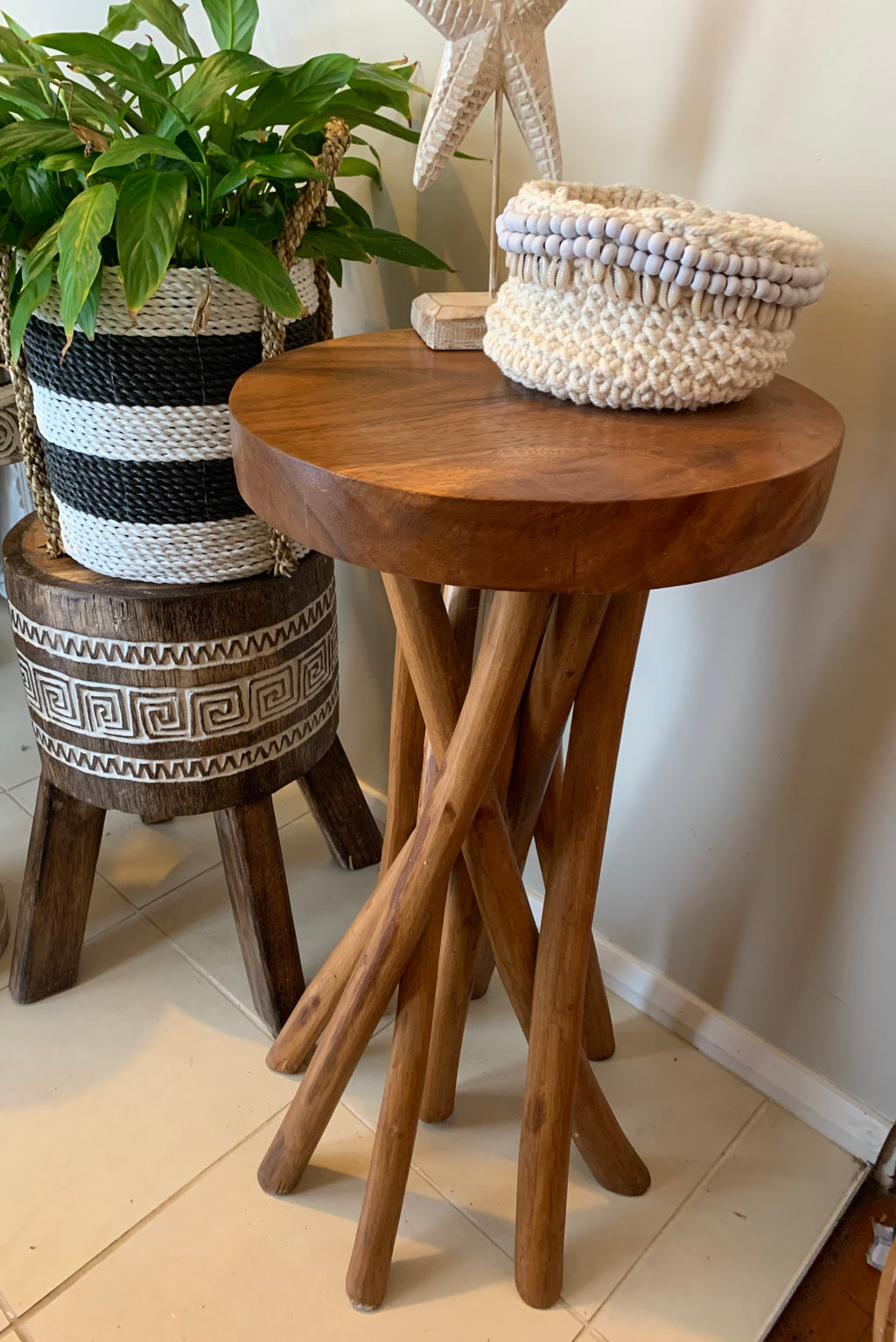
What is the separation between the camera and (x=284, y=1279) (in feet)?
2.78

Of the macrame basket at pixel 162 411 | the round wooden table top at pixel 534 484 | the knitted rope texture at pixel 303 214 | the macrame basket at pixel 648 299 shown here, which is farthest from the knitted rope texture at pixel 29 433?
the macrame basket at pixel 648 299

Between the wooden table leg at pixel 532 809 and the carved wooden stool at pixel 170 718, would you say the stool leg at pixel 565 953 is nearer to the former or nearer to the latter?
the wooden table leg at pixel 532 809

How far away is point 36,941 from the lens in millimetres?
1072

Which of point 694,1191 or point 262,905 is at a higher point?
point 262,905

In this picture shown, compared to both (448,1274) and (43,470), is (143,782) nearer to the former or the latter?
(43,470)

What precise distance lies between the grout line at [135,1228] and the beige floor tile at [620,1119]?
0.36ft

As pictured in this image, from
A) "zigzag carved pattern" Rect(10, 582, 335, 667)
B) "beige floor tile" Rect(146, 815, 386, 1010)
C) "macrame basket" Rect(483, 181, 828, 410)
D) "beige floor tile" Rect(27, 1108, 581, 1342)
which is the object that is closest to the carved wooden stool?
"zigzag carved pattern" Rect(10, 582, 335, 667)

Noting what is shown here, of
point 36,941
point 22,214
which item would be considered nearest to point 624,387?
point 22,214

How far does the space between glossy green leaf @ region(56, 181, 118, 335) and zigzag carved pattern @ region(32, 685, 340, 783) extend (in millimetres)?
423

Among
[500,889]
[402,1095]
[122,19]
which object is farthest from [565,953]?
[122,19]

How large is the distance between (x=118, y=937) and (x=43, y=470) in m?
0.60

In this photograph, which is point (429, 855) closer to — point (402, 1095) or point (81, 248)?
point (402, 1095)

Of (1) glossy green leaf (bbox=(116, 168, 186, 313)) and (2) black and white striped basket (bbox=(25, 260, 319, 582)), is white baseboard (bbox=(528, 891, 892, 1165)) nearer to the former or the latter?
(2) black and white striped basket (bbox=(25, 260, 319, 582))

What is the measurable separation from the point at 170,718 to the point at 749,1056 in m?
0.72
